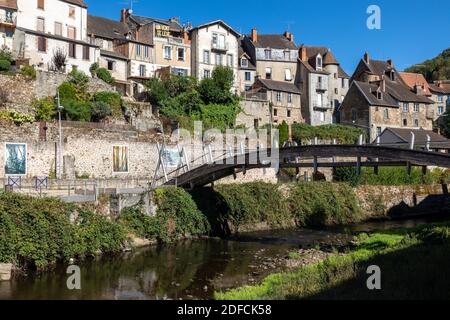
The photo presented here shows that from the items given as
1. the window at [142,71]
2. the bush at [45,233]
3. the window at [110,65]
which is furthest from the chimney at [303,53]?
the bush at [45,233]

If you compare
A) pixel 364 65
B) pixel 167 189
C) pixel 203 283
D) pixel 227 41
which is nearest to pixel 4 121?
pixel 167 189

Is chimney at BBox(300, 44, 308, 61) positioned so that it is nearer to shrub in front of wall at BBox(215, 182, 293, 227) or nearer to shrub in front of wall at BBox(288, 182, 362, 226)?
shrub in front of wall at BBox(288, 182, 362, 226)

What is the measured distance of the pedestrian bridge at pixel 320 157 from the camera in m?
21.0

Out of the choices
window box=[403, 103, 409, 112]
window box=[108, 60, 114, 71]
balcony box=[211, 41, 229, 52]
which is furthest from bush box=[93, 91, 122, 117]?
window box=[403, 103, 409, 112]

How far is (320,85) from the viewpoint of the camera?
197 ft

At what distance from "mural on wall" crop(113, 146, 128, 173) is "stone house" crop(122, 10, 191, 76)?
18994mm

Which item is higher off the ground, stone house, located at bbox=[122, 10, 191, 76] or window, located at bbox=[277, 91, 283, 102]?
stone house, located at bbox=[122, 10, 191, 76]

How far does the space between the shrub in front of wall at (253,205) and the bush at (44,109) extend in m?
12.3

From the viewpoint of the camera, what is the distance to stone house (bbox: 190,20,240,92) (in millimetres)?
54125

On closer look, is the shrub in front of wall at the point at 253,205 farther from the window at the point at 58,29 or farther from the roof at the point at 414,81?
the roof at the point at 414,81

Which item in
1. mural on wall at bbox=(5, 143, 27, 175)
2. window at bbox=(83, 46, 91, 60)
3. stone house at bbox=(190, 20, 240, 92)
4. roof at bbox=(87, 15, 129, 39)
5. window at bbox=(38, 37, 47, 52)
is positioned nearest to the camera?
mural on wall at bbox=(5, 143, 27, 175)

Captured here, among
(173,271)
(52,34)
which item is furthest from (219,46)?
(173,271)

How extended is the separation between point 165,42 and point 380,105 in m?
25.9

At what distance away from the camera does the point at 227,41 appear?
56375mm
